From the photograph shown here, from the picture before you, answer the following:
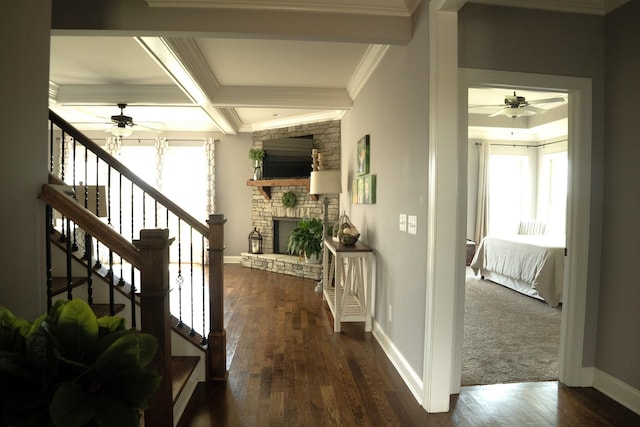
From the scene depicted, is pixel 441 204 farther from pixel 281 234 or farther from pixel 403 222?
pixel 281 234

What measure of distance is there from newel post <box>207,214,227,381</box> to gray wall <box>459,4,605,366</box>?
2005 mm

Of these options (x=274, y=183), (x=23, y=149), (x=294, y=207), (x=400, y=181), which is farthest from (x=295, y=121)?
(x=23, y=149)

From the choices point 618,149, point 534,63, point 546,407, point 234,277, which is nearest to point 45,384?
point 546,407

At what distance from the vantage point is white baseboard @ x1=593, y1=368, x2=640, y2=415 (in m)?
2.12

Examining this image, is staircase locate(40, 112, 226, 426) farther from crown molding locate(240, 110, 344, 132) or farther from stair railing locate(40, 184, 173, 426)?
crown molding locate(240, 110, 344, 132)

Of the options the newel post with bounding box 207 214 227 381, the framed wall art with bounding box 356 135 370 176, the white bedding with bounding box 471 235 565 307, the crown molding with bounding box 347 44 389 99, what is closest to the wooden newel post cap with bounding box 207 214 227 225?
the newel post with bounding box 207 214 227 381

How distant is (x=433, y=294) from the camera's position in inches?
81.2

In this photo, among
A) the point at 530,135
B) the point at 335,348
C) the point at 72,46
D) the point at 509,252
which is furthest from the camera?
the point at 530,135

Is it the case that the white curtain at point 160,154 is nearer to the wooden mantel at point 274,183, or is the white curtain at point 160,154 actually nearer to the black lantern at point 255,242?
the wooden mantel at point 274,183

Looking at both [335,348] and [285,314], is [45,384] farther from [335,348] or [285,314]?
[285,314]

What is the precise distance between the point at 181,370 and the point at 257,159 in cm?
469

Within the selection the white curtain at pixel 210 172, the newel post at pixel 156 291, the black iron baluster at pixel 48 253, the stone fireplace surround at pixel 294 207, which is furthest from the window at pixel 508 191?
the black iron baluster at pixel 48 253

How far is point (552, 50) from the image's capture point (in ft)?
7.64

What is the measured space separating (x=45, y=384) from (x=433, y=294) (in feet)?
6.05
